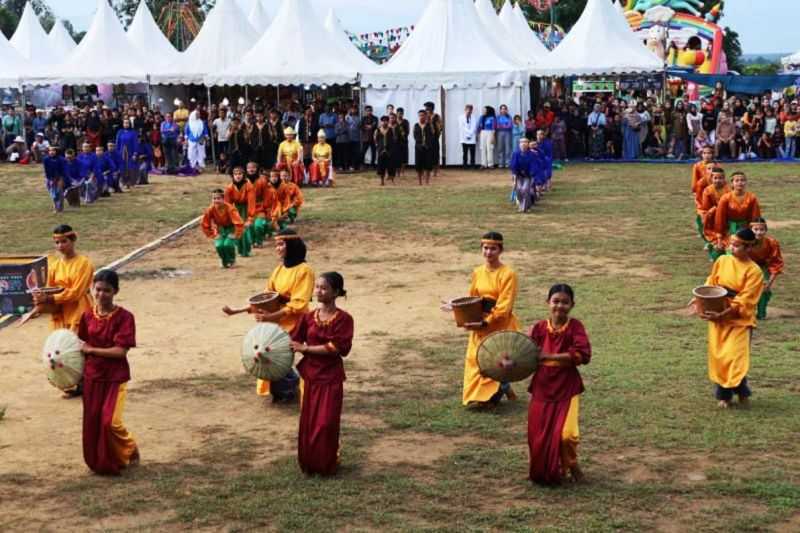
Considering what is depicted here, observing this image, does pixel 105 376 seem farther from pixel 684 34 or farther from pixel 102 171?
pixel 684 34

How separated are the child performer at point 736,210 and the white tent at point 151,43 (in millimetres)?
24402

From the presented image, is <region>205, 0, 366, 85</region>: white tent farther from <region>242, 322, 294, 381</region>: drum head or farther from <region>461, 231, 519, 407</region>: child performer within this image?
<region>242, 322, 294, 381</region>: drum head

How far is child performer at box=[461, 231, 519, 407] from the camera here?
9320 millimetres

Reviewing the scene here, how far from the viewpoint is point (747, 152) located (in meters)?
31.2

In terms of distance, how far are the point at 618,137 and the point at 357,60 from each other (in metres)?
7.11

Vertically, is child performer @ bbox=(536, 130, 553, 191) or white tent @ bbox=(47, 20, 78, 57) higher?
white tent @ bbox=(47, 20, 78, 57)

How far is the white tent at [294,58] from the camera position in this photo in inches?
1226

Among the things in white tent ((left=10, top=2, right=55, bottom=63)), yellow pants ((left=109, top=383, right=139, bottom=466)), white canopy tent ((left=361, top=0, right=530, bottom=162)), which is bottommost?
yellow pants ((left=109, top=383, right=139, bottom=466))

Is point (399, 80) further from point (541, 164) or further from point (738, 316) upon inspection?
point (738, 316)

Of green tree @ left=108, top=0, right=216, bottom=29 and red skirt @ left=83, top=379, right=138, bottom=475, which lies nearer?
red skirt @ left=83, top=379, right=138, bottom=475

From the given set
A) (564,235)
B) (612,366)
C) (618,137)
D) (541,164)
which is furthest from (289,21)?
(612,366)

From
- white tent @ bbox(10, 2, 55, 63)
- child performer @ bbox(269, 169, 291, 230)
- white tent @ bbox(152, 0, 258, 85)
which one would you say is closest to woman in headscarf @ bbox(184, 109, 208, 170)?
white tent @ bbox(152, 0, 258, 85)

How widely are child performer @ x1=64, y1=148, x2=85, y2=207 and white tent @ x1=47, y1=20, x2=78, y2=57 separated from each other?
20.2 m

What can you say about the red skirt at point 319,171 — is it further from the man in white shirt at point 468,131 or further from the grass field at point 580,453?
the grass field at point 580,453
